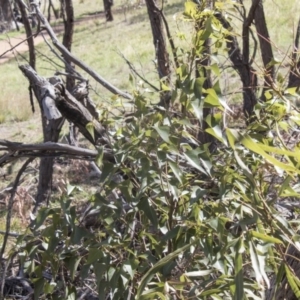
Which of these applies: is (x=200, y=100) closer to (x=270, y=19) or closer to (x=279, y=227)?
(x=279, y=227)

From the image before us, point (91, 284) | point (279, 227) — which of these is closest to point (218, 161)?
point (279, 227)

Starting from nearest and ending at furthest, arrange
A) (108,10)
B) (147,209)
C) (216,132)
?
(216,132) → (147,209) → (108,10)

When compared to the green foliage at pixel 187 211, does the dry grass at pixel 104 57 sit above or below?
below

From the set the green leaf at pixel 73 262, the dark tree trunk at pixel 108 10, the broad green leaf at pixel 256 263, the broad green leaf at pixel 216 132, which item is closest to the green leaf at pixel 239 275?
the broad green leaf at pixel 256 263

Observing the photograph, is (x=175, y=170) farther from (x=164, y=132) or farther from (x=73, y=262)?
(x=73, y=262)

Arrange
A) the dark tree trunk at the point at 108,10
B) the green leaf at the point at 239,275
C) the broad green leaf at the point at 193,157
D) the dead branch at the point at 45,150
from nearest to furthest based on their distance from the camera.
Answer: the green leaf at the point at 239,275 → the broad green leaf at the point at 193,157 → the dead branch at the point at 45,150 → the dark tree trunk at the point at 108,10

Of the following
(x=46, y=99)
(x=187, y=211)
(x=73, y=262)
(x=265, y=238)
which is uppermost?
(x=46, y=99)

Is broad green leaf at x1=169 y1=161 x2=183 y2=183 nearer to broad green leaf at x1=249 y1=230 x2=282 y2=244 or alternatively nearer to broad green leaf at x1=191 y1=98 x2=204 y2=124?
broad green leaf at x1=191 y1=98 x2=204 y2=124

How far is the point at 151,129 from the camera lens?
206cm

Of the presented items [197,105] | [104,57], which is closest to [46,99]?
[197,105]

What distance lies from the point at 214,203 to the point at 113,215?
0.34 metres

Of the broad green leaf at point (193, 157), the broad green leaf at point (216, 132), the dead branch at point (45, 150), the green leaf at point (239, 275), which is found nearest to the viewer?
the green leaf at point (239, 275)

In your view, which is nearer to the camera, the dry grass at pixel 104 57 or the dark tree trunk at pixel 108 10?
the dry grass at pixel 104 57

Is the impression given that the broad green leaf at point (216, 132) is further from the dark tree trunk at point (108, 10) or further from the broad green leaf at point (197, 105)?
the dark tree trunk at point (108, 10)
